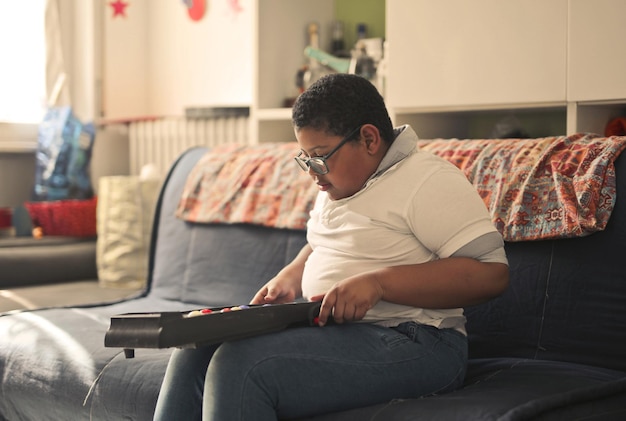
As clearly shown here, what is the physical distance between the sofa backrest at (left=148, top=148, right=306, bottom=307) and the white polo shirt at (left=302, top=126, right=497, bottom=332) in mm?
590

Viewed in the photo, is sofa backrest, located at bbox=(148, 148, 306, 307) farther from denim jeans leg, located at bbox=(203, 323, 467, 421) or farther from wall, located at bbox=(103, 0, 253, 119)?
wall, located at bbox=(103, 0, 253, 119)

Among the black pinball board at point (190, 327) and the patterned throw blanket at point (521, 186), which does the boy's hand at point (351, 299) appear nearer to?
the black pinball board at point (190, 327)

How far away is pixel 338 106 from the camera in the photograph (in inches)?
60.5

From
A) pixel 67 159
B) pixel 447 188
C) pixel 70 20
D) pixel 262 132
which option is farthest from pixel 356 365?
pixel 70 20

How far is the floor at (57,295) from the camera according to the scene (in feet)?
8.25

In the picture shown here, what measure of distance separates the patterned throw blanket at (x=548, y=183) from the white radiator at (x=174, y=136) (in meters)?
1.64

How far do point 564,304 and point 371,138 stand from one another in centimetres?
53

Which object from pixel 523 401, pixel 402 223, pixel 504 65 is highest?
pixel 504 65

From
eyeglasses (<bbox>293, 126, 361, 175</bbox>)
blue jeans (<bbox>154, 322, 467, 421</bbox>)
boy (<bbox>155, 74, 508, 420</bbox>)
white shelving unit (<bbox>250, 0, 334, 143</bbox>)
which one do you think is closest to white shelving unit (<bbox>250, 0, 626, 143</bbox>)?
white shelving unit (<bbox>250, 0, 334, 143</bbox>)

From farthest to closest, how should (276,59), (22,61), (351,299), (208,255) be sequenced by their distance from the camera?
1. (22,61)
2. (276,59)
3. (208,255)
4. (351,299)

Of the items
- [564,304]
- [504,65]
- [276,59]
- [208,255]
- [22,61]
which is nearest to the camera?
[564,304]

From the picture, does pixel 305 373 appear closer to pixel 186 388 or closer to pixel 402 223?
pixel 186 388

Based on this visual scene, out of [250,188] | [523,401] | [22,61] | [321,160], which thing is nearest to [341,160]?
[321,160]

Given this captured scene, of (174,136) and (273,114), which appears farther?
(174,136)
